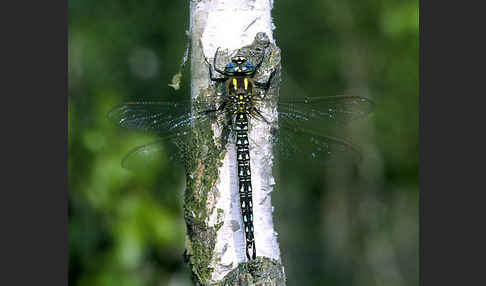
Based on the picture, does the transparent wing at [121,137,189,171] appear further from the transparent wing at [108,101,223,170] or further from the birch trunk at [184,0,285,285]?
the birch trunk at [184,0,285,285]

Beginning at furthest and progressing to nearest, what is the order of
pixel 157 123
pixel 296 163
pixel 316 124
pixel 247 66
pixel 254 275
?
pixel 296 163, pixel 316 124, pixel 157 123, pixel 247 66, pixel 254 275

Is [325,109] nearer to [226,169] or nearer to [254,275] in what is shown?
[226,169]

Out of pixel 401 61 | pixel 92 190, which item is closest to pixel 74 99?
pixel 92 190

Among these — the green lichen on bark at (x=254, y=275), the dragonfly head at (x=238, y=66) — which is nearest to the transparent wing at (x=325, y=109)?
the dragonfly head at (x=238, y=66)

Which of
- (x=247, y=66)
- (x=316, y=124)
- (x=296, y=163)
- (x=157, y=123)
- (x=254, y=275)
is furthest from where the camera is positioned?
(x=296, y=163)

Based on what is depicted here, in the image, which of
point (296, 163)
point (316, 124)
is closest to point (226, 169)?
point (316, 124)

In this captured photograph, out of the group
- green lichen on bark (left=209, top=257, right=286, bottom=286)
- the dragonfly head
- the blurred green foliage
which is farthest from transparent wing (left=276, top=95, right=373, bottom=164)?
the blurred green foliage

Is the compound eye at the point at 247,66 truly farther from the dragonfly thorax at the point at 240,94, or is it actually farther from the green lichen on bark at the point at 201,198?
the green lichen on bark at the point at 201,198
